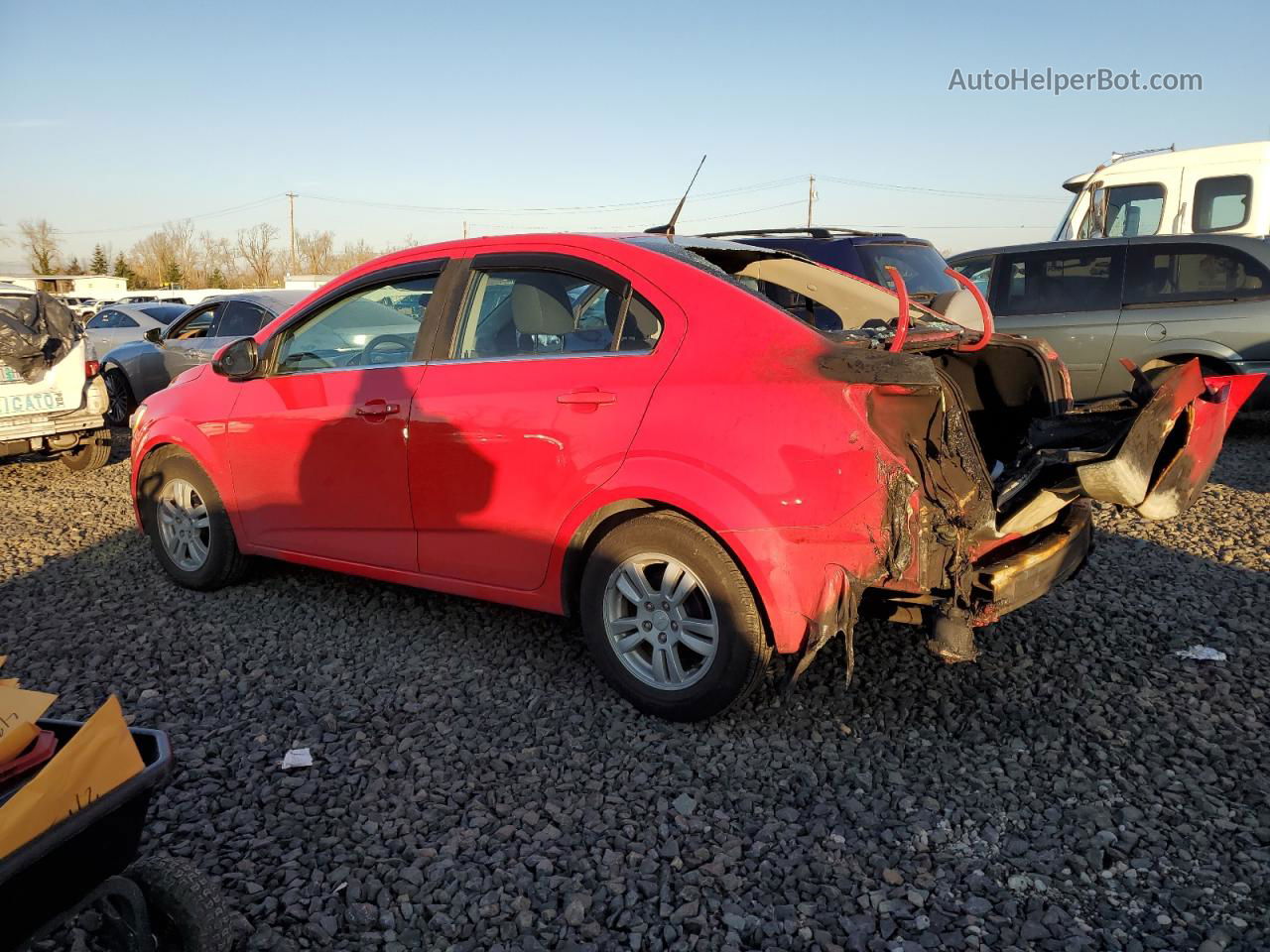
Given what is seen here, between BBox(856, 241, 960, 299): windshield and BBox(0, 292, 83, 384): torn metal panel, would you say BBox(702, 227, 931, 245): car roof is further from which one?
BBox(0, 292, 83, 384): torn metal panel

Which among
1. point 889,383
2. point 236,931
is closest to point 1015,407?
point 889,383

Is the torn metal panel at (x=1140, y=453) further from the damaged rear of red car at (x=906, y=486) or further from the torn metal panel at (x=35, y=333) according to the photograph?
the torn metal panel at (x=35, y=333)

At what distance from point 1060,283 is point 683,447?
22.3 feet

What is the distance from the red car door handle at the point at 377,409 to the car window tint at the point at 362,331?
198 millimetres

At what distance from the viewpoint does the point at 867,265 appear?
24.2 feet

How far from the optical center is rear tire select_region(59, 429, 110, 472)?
9.09 meters

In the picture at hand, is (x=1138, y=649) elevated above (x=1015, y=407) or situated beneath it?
situated beneath

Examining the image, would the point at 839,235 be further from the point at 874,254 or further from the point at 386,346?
the point at 386,346

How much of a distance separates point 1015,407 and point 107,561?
5.26 metres

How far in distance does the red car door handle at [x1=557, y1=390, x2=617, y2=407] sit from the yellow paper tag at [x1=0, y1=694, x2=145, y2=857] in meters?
1.98

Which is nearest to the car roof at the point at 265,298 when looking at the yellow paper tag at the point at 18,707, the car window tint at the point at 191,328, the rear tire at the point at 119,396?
the car window tint at the point at 191,328

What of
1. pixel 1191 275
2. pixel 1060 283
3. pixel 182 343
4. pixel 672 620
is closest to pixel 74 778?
pixel 672 620

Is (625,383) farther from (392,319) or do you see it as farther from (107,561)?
(107,561)

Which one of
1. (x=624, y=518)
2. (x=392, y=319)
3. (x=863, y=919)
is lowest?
(x=863, y=919)
